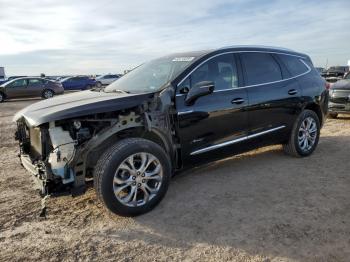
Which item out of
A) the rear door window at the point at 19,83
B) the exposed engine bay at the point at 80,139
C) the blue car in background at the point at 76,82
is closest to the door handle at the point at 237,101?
the exposed engine bay at the point at 80,139

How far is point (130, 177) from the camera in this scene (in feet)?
12.6

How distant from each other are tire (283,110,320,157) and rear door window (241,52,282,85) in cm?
85

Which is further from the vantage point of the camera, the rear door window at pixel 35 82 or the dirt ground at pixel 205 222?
the rear door window at pixel 35 82

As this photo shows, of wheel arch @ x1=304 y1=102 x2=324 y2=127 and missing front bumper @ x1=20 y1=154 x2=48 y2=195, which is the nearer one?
missing front bumper @ x1=20 y1=154 x2=48 y2=195

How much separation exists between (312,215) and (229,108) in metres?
1.66

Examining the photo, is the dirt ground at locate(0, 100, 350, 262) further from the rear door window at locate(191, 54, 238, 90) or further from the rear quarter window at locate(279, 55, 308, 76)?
the rear quarter window at locate(279, 55, 308, 76)

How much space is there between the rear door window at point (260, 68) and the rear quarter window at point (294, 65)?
0.26 m

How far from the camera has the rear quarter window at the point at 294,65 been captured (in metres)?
5.81

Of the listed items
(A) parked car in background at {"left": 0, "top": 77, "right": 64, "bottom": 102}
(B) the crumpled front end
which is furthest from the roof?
(A) parked car in background at {"left": 0, "top": 77, "right": 64, "bottom": 102}

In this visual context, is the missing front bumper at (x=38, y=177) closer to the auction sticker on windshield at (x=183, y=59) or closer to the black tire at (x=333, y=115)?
the auction sticker on windshield at (x=183, y=59)

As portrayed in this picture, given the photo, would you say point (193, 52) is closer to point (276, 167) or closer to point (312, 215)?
point (276, 167)

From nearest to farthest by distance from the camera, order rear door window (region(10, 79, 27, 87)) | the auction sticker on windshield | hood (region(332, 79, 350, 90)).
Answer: the auction sticker on windshield → hood (region(332, 79, 350, 90)) → rear door window (region(10, 79, 27, 87))

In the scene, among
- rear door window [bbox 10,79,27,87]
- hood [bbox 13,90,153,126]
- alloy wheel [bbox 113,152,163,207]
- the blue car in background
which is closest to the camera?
hood [bbox 13,90,153,126]

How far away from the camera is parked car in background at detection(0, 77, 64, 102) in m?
21.1
